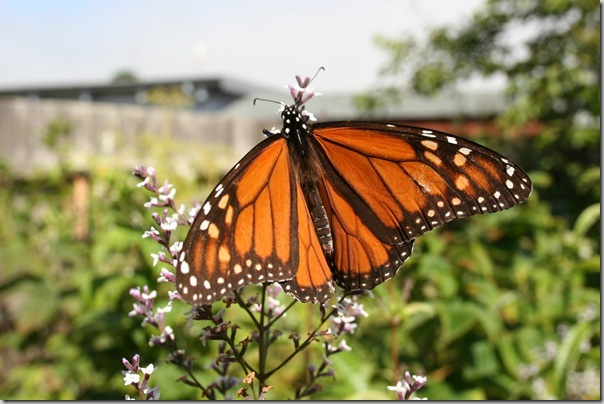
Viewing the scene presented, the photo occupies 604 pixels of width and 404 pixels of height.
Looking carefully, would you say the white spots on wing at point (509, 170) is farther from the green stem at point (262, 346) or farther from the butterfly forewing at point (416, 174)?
the green stem at point (262, 346)

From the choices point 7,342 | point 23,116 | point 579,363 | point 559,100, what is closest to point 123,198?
point 7,342

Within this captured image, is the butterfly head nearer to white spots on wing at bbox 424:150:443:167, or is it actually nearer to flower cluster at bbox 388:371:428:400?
white spots on wing at bbox 424:150:443:167

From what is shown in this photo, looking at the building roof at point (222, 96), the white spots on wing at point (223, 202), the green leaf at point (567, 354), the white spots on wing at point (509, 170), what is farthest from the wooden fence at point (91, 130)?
the building roof at point (222, 96)

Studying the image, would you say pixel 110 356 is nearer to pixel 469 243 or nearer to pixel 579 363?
pixel 469 243

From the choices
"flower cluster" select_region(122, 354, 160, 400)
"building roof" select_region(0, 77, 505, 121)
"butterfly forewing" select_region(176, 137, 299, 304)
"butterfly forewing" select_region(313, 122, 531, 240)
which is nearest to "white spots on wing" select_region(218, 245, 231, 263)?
"butterfly forewing" select_region(176, 137, 299, 304)

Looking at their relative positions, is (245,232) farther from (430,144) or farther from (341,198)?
(430,144)

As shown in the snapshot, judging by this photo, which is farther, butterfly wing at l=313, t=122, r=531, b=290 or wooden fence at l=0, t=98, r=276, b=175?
wooden fence at l=0, t=98, r=276, b=175

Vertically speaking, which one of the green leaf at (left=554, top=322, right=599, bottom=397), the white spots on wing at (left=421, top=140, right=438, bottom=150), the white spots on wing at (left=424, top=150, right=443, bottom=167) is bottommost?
the green leaf at (left=554, top=322, right=599, bottom=397)

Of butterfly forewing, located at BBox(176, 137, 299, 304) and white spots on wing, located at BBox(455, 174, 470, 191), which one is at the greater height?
white spots on wing, located at BBox(455, 174, 470, 191)

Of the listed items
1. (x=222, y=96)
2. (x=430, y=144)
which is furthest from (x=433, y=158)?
(x=222, y=96)
